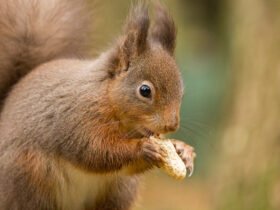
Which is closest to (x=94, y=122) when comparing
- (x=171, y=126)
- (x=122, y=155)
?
(x=122, y=155)

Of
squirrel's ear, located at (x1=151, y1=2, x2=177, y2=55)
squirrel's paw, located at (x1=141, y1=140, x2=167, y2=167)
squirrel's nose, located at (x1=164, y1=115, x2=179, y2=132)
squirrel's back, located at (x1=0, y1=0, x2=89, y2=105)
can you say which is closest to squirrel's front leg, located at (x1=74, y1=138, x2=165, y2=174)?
squirrel's paw, located at (x1=141, y1=140, x2=167, y2=167)

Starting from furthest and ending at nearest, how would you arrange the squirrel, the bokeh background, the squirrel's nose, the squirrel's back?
the bokeh background, the squirrel's back, the squirrel, the squirrel's nose

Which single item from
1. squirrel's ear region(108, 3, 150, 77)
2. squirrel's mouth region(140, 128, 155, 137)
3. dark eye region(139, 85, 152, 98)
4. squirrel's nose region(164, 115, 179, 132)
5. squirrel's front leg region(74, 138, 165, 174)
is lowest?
squirrel's front leg region(74, 138, 165, 174)

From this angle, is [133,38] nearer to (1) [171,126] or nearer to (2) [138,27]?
(2) [138,27]

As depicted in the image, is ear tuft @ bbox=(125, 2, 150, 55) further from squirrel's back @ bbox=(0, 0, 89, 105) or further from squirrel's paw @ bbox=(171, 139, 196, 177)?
squirrel's back @ bbox=(0, 0, 89, 105)

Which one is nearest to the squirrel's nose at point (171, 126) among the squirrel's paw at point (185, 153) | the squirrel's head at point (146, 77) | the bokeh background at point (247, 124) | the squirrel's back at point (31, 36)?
the squirrel's head at point (146, 77)

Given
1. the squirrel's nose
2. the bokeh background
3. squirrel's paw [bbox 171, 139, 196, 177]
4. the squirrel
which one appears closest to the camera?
the squirrel's nose

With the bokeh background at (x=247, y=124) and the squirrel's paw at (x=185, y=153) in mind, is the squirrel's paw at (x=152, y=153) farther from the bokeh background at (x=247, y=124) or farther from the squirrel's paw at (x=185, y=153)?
the bokeh background at (x=247, y=124)
